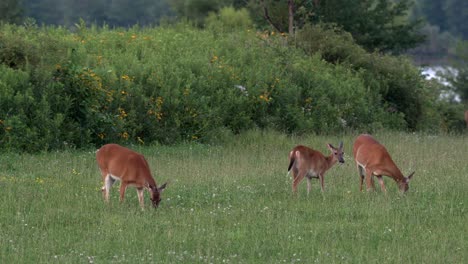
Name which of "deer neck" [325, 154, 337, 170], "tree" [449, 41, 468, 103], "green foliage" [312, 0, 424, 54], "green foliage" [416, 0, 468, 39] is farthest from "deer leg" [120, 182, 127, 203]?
"green foliage" [416, 0, 468, 39]

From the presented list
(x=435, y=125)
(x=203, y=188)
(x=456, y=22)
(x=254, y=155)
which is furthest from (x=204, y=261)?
(x=456, y=22)

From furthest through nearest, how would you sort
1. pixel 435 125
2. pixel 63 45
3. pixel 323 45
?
pixel 435 125, pixel 323 45, pixel 63 45

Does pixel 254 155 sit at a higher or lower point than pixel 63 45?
lower

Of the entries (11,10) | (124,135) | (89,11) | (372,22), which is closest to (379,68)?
(372,22)

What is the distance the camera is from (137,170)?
539 inches

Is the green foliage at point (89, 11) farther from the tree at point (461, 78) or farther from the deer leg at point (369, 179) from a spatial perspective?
the deer leg at point (369, 179)

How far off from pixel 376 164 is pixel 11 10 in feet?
139

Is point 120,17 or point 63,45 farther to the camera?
point 120,17

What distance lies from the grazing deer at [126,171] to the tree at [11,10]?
40.4 m

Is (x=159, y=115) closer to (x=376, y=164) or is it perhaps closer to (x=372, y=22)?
(x=376, y=164)

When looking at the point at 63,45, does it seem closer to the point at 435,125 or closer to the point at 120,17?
the point at 435,125

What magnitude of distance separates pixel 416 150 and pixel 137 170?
31.1ft

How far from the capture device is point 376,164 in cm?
1518

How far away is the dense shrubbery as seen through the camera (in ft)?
68.1
